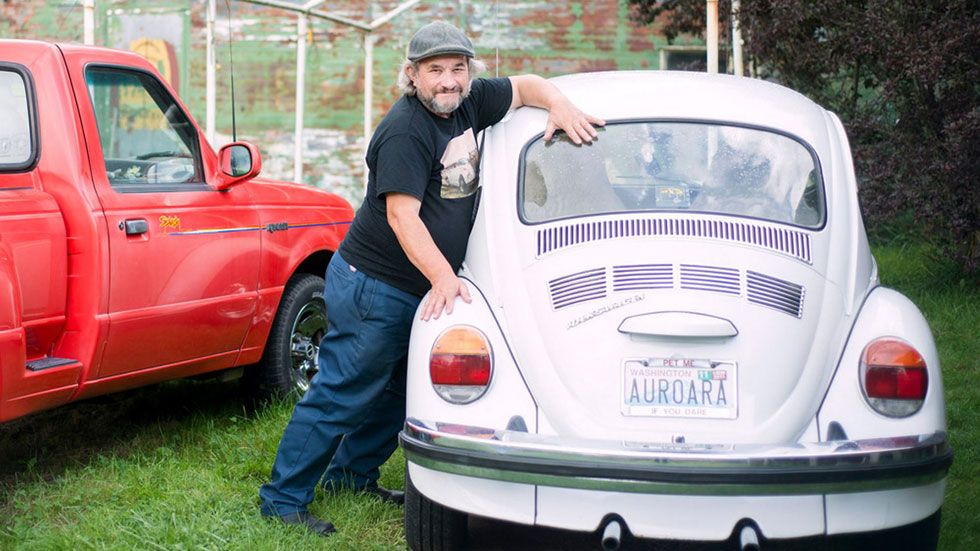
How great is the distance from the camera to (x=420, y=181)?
4.45m

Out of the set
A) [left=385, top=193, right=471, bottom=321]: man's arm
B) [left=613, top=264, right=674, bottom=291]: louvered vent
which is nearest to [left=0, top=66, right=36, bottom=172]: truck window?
[left=385, top=193, right=471, bottom=321]: man's arm

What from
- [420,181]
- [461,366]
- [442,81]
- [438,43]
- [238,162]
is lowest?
[461,366]

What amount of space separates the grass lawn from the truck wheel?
0.99 ft

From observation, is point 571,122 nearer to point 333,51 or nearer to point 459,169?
point 459,169

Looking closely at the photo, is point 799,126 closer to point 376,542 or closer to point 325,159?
point 376,542

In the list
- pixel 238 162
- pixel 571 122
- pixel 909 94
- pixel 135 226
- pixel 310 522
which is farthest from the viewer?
pixel 909 94

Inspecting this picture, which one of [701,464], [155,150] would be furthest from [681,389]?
[155,150]

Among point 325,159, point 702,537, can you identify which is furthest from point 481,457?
point 325,159

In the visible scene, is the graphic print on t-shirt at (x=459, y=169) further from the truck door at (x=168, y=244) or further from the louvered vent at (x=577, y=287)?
the truck door at (x=168, y=244)

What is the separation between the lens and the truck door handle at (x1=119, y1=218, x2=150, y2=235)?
5.29 meters

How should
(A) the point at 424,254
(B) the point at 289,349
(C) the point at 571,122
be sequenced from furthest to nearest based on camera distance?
(B) the point at 289,349, (C) the point at 571,122, (A) the point at 424,254

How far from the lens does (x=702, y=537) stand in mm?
3742

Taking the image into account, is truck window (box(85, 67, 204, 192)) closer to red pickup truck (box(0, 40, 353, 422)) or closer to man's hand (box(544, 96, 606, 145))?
red pickup truck (box(0, 40, 353, 422))

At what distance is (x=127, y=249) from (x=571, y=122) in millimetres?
1988
